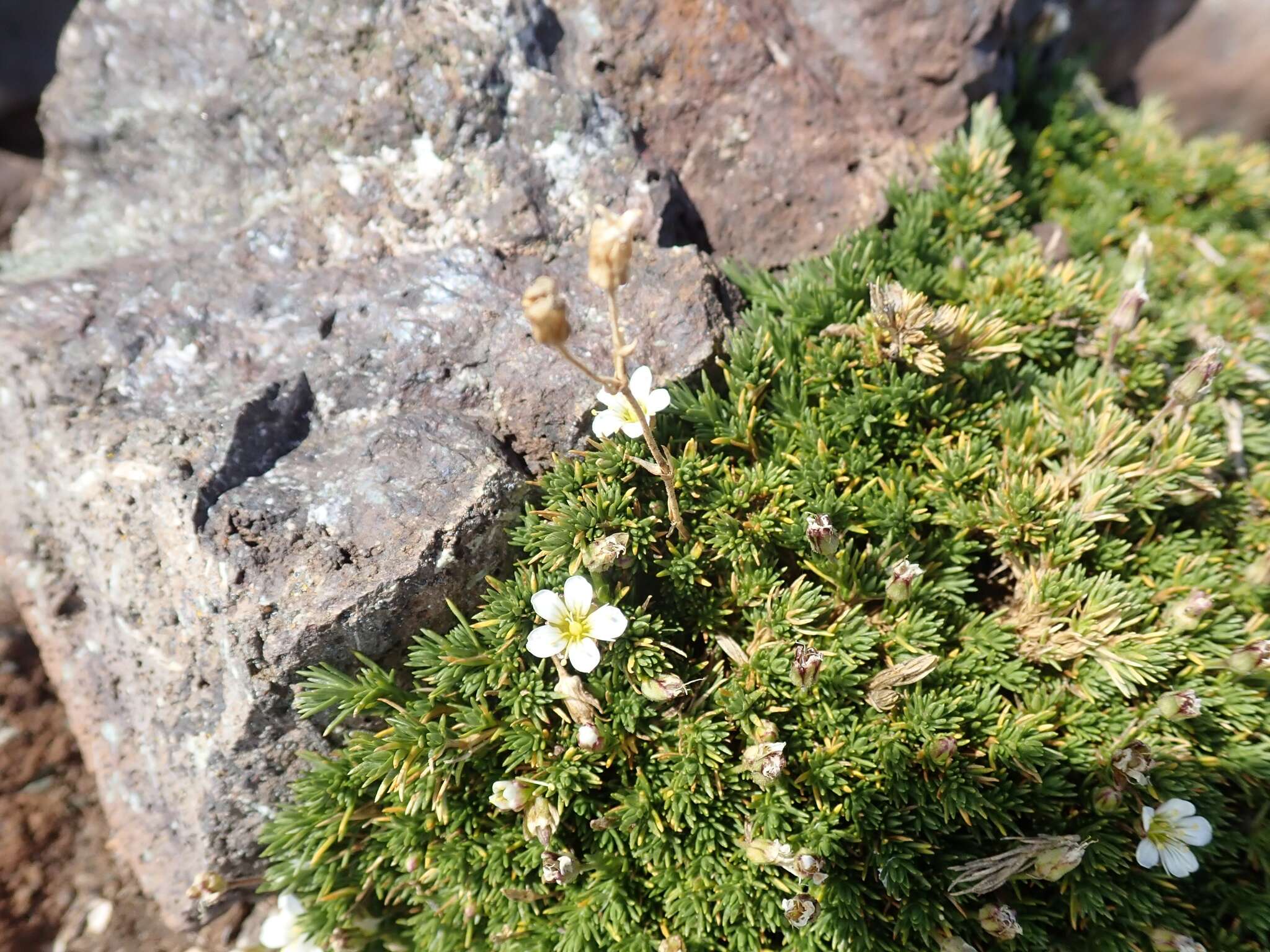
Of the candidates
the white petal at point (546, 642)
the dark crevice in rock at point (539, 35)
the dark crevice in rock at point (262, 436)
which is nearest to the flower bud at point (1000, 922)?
the white petal at point (546, 642)

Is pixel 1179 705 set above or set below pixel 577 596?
below

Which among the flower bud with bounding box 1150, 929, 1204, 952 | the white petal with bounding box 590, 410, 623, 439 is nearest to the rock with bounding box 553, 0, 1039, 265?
the white petal with bounding box 590, 410, 623, 439

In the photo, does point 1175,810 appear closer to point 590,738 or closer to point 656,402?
point 590,738

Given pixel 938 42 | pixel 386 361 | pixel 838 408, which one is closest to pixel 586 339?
pixel 386 361

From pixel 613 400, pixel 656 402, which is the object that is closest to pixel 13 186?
pixel 613 400

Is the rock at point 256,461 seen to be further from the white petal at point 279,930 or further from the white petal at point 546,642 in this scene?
the white petal at point 546,642

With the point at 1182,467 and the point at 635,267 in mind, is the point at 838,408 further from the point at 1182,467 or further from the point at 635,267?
the point at 1182,467
